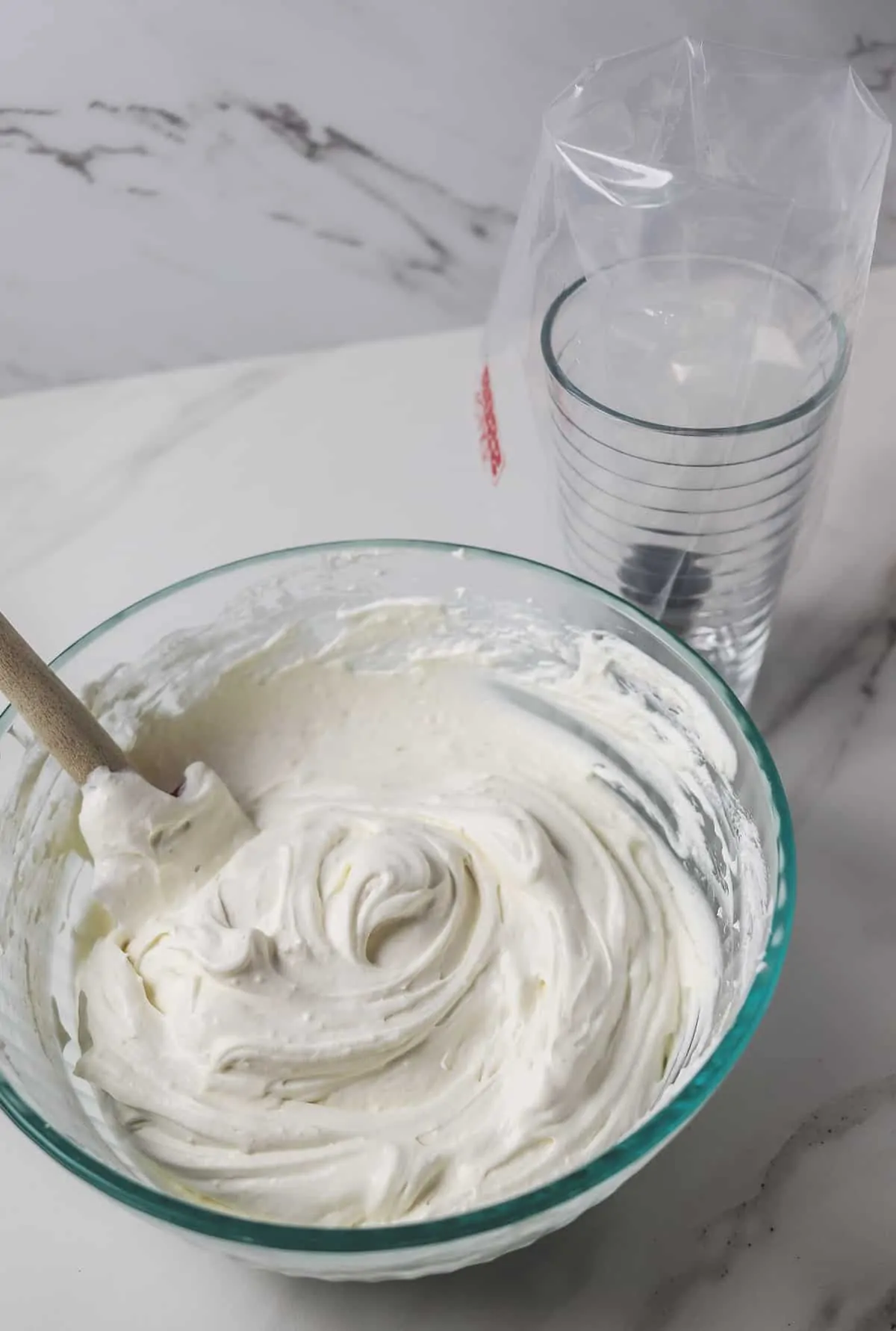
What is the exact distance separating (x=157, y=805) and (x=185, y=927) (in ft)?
0.28

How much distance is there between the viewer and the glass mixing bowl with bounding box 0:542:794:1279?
582 mm

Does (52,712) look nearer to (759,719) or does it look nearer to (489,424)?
(489,424)

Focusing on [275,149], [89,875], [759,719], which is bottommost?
[759,719]

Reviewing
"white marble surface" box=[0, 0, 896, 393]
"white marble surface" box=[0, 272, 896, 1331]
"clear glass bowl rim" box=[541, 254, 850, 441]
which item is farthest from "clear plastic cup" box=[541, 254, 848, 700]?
"white marble surface" box=[0, 0, 896, 393]

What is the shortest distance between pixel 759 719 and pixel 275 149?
2.37 feet

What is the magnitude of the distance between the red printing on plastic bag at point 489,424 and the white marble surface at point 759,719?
29mm

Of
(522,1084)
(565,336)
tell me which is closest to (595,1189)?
(522,1084)

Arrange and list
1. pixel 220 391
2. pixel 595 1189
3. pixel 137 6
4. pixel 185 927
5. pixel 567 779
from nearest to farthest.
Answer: pixel 595 1189
pixel 185 927
pixel 567 779
pixel 137 6
pixel 220 391

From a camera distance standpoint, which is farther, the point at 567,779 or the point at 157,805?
the point at 567,779

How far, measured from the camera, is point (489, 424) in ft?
3.45

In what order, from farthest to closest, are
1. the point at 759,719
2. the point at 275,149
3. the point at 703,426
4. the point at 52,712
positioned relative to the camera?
the point at 275,149 → the point at 759,719 → the point at 703,426 → the point at 52,712

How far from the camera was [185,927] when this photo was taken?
0.82m

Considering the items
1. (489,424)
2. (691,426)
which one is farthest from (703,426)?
(489,424)

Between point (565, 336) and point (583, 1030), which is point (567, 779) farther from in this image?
point (565, 336)
